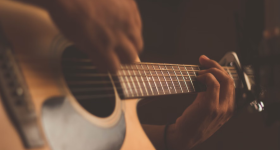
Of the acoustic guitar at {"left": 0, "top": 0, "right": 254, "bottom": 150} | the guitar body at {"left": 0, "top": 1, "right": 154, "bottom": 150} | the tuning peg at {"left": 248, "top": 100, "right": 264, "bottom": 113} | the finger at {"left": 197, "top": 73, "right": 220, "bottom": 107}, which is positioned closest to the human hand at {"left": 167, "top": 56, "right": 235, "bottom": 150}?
the finger at {"left": 197, "top": 73, "right": 220, "bottom": 107}

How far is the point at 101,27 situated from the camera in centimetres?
29

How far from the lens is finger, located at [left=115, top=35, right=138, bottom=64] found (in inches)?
12.3

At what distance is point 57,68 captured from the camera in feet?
1.01

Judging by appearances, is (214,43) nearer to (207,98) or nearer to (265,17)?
(265,17)

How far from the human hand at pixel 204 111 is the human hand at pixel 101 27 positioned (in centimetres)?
37

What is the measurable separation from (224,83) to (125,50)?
1.58ft

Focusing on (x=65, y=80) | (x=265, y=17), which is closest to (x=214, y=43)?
(x=265, y=17)

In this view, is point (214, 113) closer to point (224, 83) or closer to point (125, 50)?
point (224, 83)

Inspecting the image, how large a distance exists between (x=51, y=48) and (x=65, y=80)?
0.05m

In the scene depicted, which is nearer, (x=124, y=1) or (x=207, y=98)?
(x=124, y=1)

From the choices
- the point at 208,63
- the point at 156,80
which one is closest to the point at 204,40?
the point at 208,63

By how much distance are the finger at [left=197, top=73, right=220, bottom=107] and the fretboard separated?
16 millimetres

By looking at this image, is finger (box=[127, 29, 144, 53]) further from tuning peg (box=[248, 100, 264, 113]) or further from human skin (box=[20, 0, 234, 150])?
tuning peg (box=[248, 100, 264, 113])

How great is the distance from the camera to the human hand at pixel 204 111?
25.7 inches
